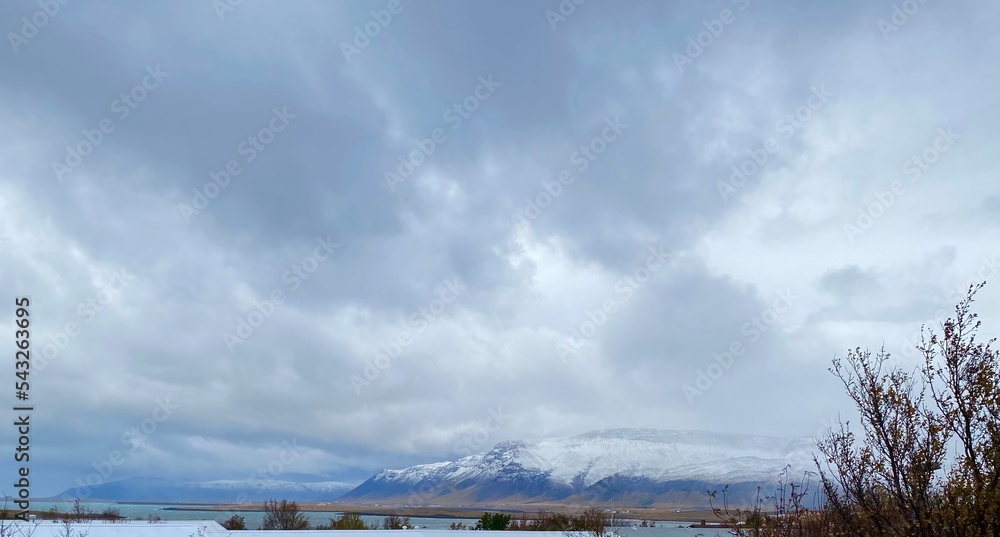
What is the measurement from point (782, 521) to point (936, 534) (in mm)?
4539

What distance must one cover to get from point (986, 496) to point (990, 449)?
568 mm

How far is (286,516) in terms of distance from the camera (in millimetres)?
70812

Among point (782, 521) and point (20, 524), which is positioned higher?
point (782, 521)

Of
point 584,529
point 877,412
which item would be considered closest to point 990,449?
point 877,412

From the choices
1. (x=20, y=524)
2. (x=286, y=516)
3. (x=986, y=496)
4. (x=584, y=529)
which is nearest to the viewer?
(x=986, y=496)

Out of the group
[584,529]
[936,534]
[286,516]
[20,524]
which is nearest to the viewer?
[936,534]

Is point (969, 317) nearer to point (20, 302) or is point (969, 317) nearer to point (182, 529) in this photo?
point (20, 302)

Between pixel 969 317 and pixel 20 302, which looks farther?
pixel 20 302

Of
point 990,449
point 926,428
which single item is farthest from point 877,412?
point 990,449

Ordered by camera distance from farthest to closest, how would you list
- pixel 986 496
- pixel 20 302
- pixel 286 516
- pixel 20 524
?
pixel 286 516 < pixel 20 524 < pixel 20 302 < pixel 986 496

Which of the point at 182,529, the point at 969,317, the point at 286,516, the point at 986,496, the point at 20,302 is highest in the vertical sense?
the point at 20,302

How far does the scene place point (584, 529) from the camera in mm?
55625

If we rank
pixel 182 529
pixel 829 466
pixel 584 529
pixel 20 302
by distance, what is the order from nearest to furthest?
pixel 829 466
pixel 20 302
pixel 182 529
pixel 584 529

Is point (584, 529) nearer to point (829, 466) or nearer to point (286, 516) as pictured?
point (286, 516)
